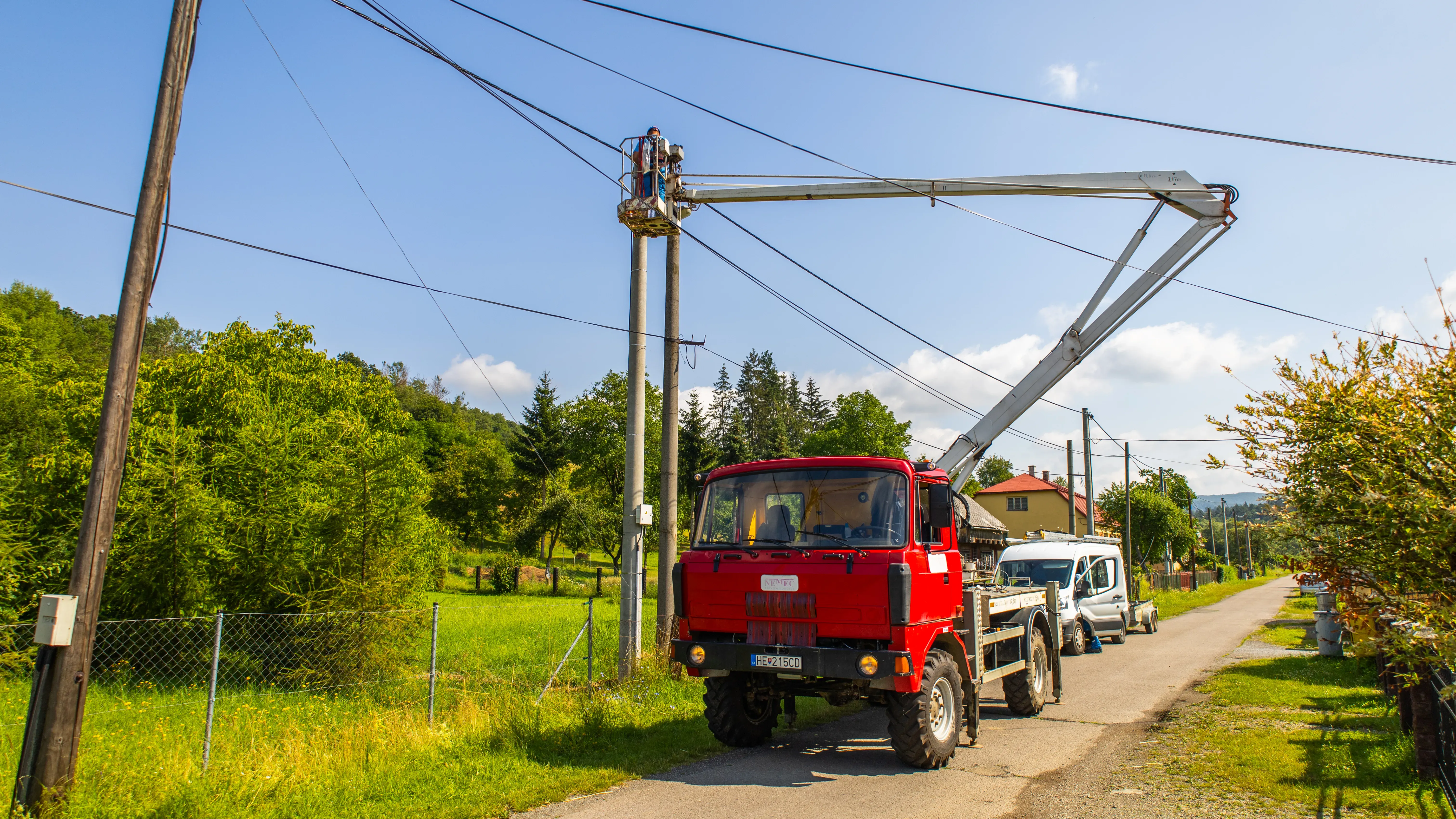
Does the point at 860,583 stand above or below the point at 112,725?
above

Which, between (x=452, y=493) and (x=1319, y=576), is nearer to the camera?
(x=1319, y=576)

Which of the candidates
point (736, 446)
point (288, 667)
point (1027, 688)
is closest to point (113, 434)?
point (288, 667)

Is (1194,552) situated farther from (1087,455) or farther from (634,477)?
(634,477)

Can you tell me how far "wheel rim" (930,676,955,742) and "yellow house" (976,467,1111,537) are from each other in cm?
5379

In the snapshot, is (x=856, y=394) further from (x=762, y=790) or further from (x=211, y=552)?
(x=762, y=790)

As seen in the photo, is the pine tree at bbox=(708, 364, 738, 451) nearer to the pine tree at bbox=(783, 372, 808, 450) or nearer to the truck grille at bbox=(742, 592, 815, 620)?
the pine tree at bbox=(783, 372, 808, 450)

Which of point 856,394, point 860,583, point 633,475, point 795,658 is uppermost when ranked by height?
point 856,394

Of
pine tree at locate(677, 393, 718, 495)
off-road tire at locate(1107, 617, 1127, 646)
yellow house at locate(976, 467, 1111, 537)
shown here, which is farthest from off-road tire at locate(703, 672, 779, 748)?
yellow house at locate(976, 467, 1111, 537)

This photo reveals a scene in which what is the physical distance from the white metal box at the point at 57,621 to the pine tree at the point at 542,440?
54.5m

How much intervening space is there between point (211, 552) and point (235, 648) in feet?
5.25

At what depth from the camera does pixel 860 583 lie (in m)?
6.73

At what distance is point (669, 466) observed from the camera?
1180 centimetres

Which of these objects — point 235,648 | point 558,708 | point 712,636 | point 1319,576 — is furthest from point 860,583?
point 235,648

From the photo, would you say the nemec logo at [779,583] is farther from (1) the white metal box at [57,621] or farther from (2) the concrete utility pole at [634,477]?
(1) the white metal box at [57,621]
